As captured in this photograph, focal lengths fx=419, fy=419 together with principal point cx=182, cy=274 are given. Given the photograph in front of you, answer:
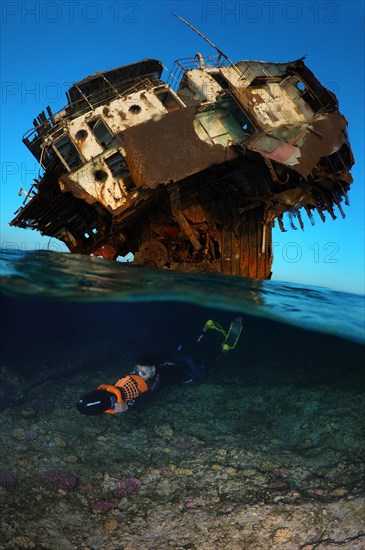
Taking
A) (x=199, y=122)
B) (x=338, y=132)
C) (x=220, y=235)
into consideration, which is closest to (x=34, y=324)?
(x=220, y=235)

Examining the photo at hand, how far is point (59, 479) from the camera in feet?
23.6

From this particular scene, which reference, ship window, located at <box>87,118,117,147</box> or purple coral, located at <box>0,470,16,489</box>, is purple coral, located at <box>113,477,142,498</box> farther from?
ship window, located at <box>87,118,117,147</box>

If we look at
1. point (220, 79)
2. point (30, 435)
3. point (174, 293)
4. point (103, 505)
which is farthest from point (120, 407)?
point (220, 79)

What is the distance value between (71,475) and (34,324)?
11120 mm

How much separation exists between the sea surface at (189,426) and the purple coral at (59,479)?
2 centimetres

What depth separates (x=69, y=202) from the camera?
15.7 metres

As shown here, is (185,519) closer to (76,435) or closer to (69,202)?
(76,435)

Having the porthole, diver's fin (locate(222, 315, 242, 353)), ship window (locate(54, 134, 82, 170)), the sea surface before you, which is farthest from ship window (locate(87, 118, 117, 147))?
diver's fin (locate(222, 315, 242, 353))

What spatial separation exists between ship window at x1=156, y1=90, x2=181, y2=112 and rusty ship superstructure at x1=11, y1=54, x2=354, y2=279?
35mm

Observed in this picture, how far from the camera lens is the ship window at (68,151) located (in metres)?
14.6

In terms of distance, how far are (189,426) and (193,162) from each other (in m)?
7.63

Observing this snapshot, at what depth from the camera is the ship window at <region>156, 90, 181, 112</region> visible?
584 inches

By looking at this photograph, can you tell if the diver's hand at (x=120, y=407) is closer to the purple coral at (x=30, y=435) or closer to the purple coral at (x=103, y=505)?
the purple coral at (x=30, y=435)

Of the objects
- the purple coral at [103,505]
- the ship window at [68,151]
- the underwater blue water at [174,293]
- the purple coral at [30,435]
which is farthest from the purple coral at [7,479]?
the ship window at [68,151]
